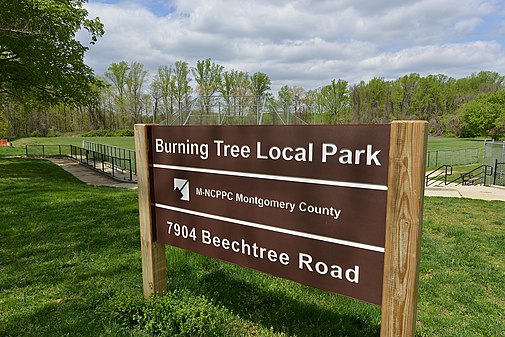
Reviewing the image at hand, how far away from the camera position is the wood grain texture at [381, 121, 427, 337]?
165 centimetres

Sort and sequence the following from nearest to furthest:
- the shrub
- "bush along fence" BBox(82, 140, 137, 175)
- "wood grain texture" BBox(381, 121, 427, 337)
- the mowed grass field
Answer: "wood grain texture" BBox(381, 121, 427, 337) < the shrub < "bush along fence" BBox(82, 140, 137, 175) < the mowed grass field

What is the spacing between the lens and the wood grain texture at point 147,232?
2.92 meters

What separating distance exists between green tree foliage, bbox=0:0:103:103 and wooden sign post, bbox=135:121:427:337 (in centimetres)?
1253

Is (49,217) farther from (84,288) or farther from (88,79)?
(88,79)

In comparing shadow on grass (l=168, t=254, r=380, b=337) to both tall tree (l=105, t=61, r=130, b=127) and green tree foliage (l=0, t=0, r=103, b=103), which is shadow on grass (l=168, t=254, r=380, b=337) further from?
tall tree (l=105, t=61, r=130, b=127)

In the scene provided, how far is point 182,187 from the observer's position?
9.01ft

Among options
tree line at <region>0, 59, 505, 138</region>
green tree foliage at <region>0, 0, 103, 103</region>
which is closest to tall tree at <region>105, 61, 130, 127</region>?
tree line at <region>0, 59, 505, 138</region>

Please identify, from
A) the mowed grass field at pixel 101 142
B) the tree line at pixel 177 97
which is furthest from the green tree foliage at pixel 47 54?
the mowed grass field at pixel 101 142

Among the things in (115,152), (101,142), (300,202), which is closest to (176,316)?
(300,202)

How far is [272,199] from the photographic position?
7.20 feet

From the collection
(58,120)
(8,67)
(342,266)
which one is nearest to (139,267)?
(342,266)

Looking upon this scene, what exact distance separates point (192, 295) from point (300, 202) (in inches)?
57.9

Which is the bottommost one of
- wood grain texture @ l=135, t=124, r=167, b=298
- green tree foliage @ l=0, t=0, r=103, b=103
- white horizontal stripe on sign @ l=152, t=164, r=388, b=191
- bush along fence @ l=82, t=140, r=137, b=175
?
bush along fence @ l=82, t=140, r=137, b=175

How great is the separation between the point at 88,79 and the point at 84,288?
17.3m
